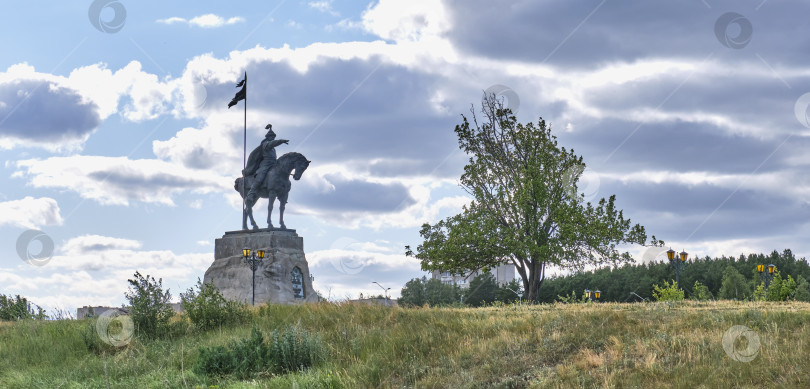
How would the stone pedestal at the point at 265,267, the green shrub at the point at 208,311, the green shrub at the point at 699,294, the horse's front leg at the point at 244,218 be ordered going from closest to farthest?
the green shrub at the point at 208,311 → the green shrub at the point at 699,294 → the stone pedestal at the point at 265,267 → the horse's front leg at the point at 244,218

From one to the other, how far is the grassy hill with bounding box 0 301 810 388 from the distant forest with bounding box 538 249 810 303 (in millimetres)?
68609

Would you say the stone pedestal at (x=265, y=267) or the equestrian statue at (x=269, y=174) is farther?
the equestrian statue at (x=269, y=174)

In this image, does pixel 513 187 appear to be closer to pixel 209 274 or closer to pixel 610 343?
pixel 209 274

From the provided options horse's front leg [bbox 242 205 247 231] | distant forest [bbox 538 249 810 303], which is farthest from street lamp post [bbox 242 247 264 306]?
distant forest [bbox 538 249 810 303]

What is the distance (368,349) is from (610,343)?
4.23m

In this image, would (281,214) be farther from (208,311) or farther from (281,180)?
(208,311)

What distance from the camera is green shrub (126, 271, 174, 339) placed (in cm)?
1691

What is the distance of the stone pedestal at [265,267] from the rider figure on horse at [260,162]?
1877 millimetres

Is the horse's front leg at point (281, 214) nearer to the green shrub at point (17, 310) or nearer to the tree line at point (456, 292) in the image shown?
the green shrub at point (17, 310)

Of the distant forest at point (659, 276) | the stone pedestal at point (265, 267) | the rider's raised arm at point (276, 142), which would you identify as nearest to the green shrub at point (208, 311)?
the stone pedestal at point (265, 267)

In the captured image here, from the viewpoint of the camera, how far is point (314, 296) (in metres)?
35.6

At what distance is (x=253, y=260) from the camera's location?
1272 inches

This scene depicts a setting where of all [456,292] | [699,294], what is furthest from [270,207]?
[456,292]

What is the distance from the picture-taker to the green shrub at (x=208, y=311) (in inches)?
687
